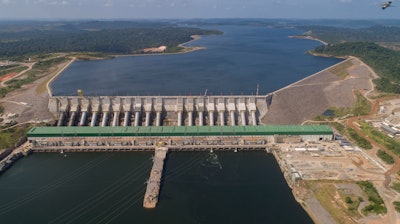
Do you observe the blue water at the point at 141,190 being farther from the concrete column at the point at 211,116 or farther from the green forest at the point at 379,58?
the green forest at the point at 379,58

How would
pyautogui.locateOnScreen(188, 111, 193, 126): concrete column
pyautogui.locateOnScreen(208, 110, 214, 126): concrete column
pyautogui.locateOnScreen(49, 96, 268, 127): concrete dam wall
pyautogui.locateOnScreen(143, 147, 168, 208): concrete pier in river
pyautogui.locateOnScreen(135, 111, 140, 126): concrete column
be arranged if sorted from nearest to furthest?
pyautogui.locateOnScreen(143, 147, 168, 208): concrete pier in river < pyautogui.locateOnScreen(135, 111, 140, 126): concrete column < pyautogui.locateOnScreen(208, 110, 214, 126): concrete column < pyautogui.locateOnScreen(188, 111, 193, 126): concrete column < pyautogui.locateOnScreen(49, 96, 268, 127): concrete dam wall

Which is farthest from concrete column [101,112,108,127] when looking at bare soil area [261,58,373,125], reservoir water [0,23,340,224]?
bare soil area [261,58,373,125]

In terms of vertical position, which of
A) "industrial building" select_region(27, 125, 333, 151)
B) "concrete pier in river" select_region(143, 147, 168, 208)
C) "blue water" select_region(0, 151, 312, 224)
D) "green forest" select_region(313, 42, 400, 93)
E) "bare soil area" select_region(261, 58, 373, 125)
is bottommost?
"blue water" select_region(0, 151, 312, 224)

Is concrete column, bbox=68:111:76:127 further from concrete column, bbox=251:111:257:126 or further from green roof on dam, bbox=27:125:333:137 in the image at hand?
concrete column, bbox=251:111:257:126

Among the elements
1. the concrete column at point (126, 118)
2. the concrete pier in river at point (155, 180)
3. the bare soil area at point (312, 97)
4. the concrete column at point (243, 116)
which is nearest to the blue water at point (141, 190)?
the concrete pier in river at point (155, 180)

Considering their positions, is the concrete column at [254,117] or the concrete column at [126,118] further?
the concrete column at [254,117]

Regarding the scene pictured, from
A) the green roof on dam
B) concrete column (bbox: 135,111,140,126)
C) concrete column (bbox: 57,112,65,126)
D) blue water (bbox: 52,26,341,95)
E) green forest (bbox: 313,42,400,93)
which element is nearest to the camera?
the green roof on dam
